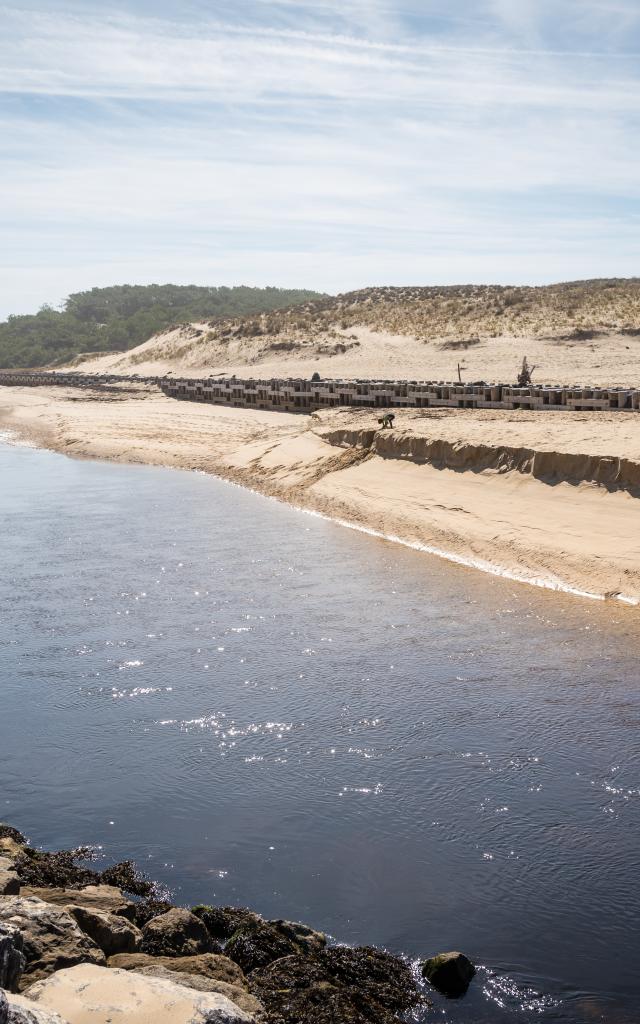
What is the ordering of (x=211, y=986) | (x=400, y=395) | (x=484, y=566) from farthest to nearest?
(x=400, y=395) → (x=484, y=566) → (x=211, y=986)

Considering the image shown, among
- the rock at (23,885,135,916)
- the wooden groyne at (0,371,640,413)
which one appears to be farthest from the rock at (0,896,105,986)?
the wooden groyne at (0,371,640,413)

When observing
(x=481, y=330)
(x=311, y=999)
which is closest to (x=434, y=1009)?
(x=311, y=999)

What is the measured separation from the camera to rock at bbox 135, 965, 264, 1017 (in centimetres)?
668

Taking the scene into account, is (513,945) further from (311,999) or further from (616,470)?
(616,470)

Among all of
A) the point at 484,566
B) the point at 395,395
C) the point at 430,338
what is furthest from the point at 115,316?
the point at 484,566

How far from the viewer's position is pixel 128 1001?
5980 mm

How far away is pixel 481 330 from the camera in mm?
52656

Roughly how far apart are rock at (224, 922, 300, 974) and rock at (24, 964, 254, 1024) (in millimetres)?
1551

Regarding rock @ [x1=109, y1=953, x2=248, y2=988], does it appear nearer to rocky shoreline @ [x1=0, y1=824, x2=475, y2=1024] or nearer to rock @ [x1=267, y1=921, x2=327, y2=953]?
rocky shoreline @ [x1=0, y1=824, x2=475, y2=1024]

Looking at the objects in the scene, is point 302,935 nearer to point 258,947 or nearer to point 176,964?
point 258,947

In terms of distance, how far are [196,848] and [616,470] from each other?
1342cm

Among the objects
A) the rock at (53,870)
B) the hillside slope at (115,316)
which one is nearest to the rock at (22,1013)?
the rock at (53,870)

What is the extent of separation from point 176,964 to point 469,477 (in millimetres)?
17951

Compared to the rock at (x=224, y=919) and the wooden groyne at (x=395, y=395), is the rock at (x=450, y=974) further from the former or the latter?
the wooden groyne at (x=395, y=395)
